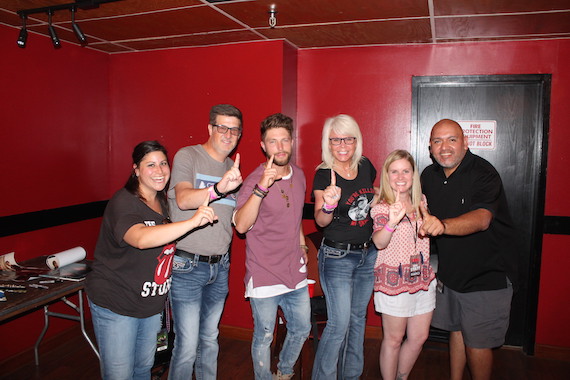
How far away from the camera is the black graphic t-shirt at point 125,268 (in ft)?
7.13

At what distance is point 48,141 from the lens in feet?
12.2

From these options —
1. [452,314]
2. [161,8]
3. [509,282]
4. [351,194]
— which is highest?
[161,8]

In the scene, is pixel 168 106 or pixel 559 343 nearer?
pixel 559 343

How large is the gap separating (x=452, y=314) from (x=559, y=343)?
1.59m

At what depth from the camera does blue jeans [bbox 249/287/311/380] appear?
2.59 meters

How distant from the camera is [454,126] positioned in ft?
9.07

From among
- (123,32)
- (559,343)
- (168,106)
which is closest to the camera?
(123,32)

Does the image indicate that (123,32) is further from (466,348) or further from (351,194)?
(466,348)

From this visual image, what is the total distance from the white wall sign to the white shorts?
1.65 metres

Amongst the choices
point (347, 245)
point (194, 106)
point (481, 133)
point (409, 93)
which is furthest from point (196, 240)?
point (481, 133)

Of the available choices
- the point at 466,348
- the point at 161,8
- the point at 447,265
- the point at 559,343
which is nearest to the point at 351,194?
the point at 447,265

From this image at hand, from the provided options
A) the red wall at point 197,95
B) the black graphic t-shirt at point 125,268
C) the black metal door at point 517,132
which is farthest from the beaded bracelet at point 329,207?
the black metal door at point 517,132

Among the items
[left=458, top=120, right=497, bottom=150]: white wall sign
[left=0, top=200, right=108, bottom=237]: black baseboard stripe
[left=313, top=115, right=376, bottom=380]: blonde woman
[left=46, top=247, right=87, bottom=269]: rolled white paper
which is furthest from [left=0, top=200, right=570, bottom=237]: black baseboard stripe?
[left=313, top=115, right=376, bottom=380]: blonde woman

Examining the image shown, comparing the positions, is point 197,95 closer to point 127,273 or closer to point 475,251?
point 127,273
